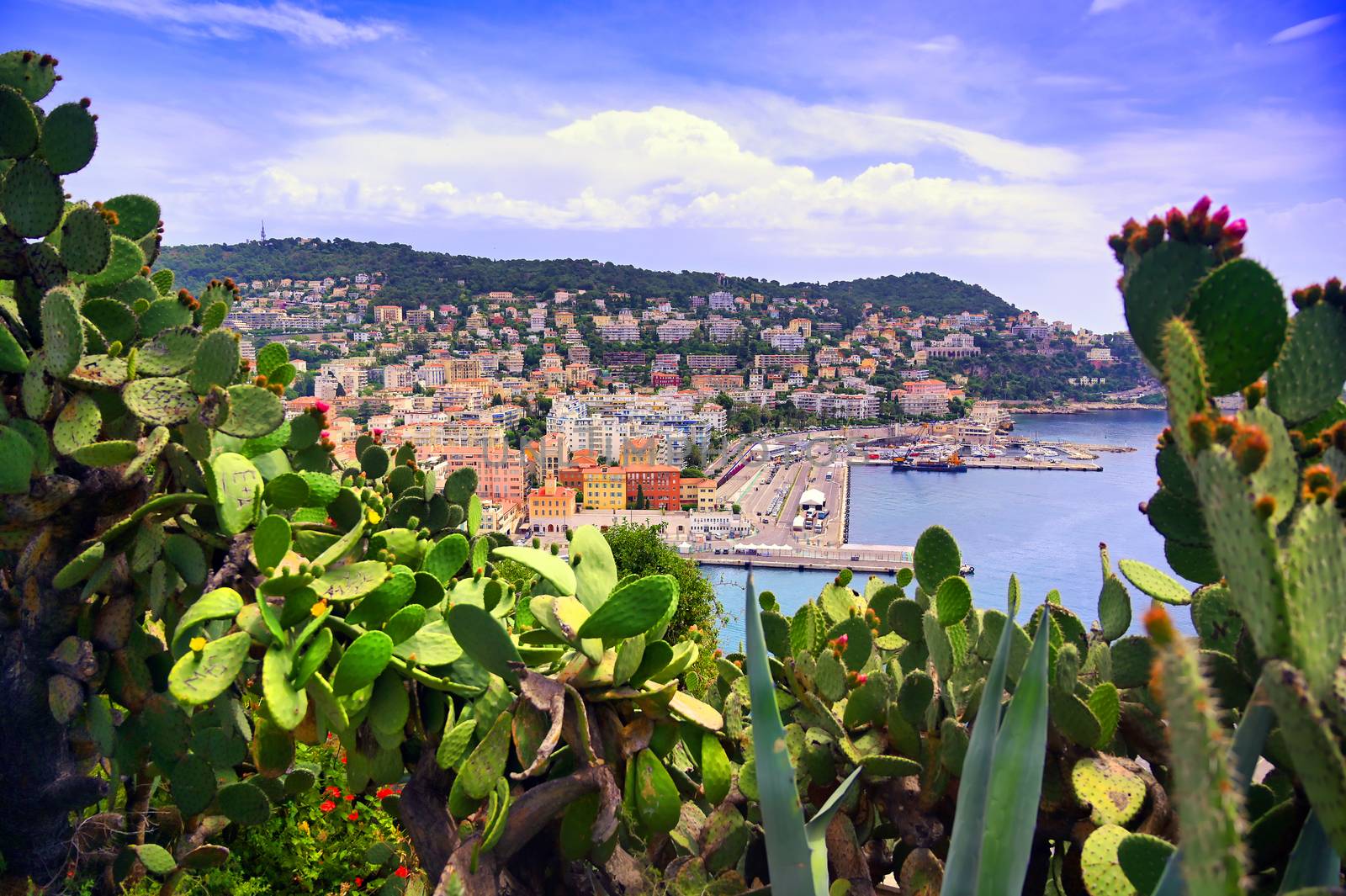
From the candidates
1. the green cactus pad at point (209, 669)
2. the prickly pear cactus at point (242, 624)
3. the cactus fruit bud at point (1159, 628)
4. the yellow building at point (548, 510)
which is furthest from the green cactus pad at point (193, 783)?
the yellow building at point (548, 510)

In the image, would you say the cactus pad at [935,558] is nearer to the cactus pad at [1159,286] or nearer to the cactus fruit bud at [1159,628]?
the cactus pad at [1159,286]

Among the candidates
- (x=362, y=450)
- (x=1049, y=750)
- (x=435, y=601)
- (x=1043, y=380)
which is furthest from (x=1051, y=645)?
(x=1043, y=380)

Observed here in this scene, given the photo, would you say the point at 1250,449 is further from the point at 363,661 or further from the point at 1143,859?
the point at 363,661

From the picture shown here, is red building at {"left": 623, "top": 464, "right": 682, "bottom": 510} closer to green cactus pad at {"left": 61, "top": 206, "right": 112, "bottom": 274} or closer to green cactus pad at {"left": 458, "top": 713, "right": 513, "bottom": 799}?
green cactus pad at {"left": 61, "top": 206, "right": 112, "bottom": 274}

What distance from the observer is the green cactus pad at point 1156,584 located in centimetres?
92

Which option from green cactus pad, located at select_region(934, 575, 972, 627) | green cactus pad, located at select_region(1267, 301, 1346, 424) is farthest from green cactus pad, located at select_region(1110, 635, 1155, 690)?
green cactus pad, located at select_region(1267, 301, 1346, 424)

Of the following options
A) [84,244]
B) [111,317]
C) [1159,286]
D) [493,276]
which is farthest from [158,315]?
[493,276]

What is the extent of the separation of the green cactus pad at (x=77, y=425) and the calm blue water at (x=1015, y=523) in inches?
536

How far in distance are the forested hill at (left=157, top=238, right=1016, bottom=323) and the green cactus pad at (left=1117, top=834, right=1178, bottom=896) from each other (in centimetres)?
6691

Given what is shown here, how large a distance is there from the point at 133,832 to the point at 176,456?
681mm

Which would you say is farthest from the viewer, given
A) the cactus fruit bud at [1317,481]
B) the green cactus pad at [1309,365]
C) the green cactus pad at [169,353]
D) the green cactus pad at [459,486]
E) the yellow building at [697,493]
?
the yellow building at [697,493]

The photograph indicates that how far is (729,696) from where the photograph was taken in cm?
118

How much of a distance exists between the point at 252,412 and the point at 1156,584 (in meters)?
1.09

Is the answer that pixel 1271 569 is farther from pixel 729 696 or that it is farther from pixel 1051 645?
pixel 729 696
